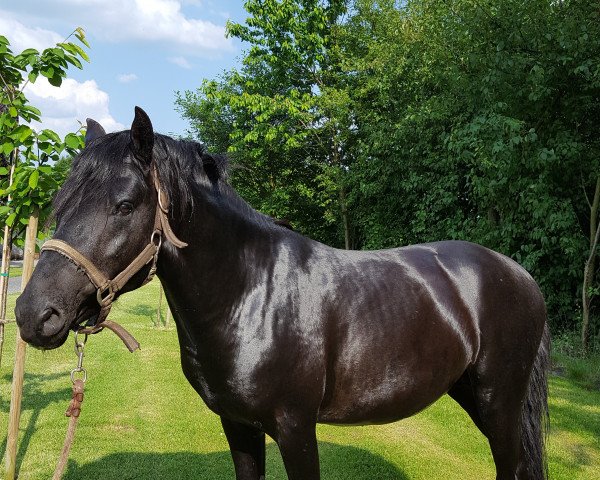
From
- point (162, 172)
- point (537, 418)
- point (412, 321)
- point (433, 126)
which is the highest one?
point (433, 126)

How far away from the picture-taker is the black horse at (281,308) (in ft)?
5.98

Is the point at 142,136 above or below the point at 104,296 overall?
above

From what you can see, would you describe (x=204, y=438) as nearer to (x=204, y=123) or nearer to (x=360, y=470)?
(x=360, y=470)

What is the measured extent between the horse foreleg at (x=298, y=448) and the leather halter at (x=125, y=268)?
87cm

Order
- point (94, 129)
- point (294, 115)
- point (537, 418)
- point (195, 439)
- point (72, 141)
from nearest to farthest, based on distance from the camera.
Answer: point (94, 129) < point (537, 418) < point (72, 141) < point (195, 439) < point (294, 115)

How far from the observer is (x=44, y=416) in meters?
5.62

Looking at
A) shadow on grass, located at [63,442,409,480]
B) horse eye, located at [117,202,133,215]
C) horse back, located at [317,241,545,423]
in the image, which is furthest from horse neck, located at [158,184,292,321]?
shadow on grass, located at [63,442,409,480]

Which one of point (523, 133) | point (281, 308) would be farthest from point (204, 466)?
point (523, 133)

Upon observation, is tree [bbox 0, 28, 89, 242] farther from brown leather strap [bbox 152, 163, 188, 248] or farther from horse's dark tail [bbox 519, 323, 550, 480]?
horse's dark tail [bbox 519, 323, 550, 480]

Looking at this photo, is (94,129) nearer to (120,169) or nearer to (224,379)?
(120,169)

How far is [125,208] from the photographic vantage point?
6.01 feet

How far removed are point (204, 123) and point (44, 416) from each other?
1894 cm

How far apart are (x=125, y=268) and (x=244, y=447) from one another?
47.7 inches

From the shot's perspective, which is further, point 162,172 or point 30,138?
point 30,138
